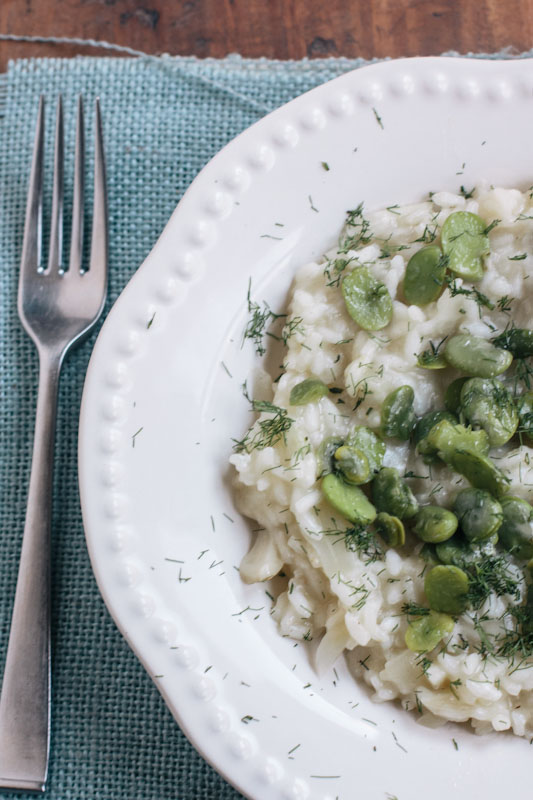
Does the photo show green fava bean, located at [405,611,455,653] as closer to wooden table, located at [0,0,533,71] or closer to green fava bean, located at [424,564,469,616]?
green fava bean, located at [424,564,469,616]

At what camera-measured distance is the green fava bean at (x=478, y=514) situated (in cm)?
271

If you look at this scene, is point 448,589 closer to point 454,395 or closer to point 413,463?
point 413,463

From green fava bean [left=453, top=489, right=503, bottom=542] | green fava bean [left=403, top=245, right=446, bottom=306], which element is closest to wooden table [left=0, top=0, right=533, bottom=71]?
green fava bean [left=403, top=245, right=446, bottom=306]

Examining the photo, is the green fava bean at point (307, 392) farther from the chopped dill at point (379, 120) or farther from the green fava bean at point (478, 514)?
the chopped dill at point (379, 120)

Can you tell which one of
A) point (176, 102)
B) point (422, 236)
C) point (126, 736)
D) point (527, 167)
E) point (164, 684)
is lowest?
point (126, 736)

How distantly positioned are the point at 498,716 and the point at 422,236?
5.63 feet

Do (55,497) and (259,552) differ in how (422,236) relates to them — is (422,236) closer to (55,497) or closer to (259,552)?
(259,552)

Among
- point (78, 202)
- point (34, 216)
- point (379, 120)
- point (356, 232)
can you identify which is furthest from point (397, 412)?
point (34, 216)

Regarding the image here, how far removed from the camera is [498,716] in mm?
2744

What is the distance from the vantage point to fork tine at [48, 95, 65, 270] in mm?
3449

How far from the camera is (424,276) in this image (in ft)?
9.46

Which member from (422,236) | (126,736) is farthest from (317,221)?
(126,736)

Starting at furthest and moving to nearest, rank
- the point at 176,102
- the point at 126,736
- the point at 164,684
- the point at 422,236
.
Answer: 1. the point at 176,102
2. the point at 126,736
3. the point at 422,236
4. the point at 164,684

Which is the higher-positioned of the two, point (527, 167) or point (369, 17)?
point (369, 17)
